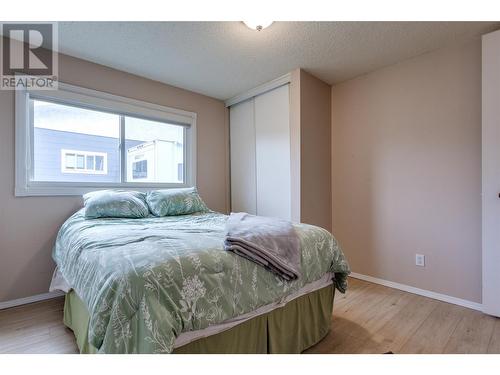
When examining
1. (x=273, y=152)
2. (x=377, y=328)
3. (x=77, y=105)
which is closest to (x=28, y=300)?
(x=77, y=105)

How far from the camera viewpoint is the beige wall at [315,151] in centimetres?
270

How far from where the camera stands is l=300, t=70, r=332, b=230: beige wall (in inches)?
106

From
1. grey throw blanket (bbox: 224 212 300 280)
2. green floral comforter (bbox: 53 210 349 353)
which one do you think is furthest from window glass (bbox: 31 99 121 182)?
grey throw blanket (bbox: 224 212 300 280)

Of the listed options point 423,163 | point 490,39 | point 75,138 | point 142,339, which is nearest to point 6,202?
point 75,138

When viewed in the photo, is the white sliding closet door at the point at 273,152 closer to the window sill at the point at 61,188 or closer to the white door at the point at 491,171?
the window sill at the point at 61,188

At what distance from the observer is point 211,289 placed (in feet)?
3.53

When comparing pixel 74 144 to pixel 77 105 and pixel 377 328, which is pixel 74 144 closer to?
pixel 77 105

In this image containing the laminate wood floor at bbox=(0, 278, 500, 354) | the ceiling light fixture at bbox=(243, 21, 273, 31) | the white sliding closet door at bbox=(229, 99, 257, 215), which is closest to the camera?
the laminate wood floor at bbox=(0, 278, 500, 354)

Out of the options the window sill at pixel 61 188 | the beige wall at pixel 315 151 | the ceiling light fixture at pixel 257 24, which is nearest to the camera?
the ceiling light fixture at pixel 257 24

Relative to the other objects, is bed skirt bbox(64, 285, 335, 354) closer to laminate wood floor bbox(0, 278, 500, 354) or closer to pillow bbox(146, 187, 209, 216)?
laminate wood floor bbox(0, 278, 500, 354)

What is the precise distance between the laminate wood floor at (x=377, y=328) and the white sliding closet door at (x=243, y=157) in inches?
64.3

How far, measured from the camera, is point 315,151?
9.34ft

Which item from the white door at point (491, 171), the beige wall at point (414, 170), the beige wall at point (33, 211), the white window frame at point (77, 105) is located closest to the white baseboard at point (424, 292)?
the beige wall at point (414, 170)

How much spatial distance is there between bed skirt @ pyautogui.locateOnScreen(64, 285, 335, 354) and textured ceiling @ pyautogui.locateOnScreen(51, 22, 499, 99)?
1992 millimetres
